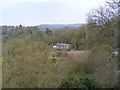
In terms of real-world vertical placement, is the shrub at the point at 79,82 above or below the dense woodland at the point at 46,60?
below

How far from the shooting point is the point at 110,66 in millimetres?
4711

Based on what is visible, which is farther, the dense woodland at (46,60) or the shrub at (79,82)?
the shrub at (79,82)

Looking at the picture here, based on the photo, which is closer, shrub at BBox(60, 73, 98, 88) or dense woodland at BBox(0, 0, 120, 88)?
dense woodland at BBox(0, 0, 120, 88)

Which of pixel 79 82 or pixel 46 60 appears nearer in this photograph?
pixel 46 60

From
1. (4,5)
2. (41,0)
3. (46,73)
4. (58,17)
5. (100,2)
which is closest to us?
(4,5)

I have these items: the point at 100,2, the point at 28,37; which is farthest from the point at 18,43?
the point at 100,2

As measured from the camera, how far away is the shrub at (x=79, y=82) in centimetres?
502

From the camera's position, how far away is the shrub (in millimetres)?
5023

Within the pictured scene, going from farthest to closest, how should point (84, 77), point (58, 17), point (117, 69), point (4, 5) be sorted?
point (58, 17)
point (84, 77)
point (117, 69)
point (4, 5)

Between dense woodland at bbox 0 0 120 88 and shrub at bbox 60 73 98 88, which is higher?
dense woodland at bbox 0 0 120 88

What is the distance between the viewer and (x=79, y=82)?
5141 mm

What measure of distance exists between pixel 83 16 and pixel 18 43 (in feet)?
11.5

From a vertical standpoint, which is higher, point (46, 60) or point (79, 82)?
point (46, 60)

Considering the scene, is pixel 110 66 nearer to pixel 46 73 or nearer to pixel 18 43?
pixel 46 73
